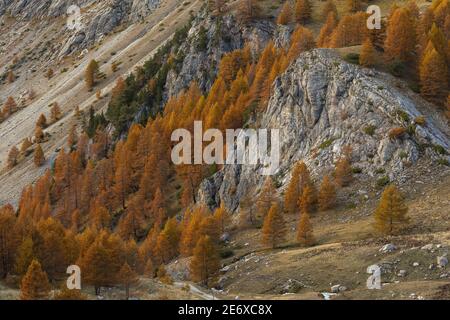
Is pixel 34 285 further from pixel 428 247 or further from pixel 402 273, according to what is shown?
pixel 428 247

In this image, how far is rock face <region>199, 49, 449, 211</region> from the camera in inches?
2479

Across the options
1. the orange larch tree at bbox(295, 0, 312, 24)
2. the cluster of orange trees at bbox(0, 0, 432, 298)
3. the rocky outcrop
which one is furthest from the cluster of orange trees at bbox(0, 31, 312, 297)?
the orange larch tree at bbox(295, 0, 312, 24)

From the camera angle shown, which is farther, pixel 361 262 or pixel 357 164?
pixel 357 164

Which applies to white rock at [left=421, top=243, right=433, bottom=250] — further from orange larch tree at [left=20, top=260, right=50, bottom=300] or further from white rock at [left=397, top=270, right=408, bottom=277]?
orange larch tree at [left=20, top=260, right=50, bottom=300]

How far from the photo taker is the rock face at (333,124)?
63.0 m

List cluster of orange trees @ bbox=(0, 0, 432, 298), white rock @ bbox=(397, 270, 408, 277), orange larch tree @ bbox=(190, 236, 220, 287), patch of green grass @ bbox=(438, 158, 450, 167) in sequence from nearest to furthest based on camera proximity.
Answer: white rock @ bbox=(397, 270, 408, 277) < cluster of orange trees @ bbox=(0, 0, 432, 298) < orange larch tree @ bbox=(190, 236, 220, 287) < patch of green grass @ bbox=(438, 158, 450, 167)

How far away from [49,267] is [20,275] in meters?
3.65

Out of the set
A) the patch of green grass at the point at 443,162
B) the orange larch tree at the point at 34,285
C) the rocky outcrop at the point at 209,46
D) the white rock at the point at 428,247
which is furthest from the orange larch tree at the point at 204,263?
the rocky outcrop at the point at 209,46

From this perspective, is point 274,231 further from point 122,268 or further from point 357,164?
point 122,268

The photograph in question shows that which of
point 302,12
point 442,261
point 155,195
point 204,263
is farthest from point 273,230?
point 302,12

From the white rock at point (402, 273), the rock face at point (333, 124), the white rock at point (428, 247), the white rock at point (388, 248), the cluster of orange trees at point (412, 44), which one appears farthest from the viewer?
the cluster of orange trees at point (412, 44)

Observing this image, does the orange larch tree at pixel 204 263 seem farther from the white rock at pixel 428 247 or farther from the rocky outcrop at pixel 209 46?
the rocky outcrop at pixel 209 46
